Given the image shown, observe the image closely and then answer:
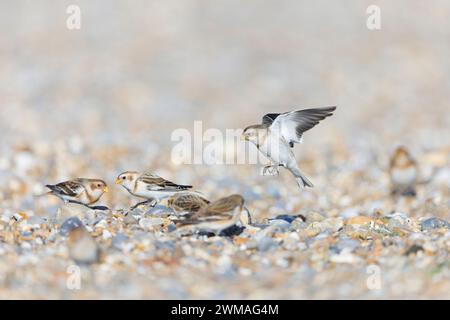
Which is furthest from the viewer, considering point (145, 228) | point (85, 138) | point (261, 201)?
point (85, 138)

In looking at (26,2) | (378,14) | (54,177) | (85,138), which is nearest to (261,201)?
(54,177)

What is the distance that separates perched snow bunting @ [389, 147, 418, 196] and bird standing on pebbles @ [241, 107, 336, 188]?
3.22m

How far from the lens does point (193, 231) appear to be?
6.65 meters

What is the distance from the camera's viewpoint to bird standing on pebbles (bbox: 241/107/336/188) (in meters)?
6.94

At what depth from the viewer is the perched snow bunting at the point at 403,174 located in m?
10.0

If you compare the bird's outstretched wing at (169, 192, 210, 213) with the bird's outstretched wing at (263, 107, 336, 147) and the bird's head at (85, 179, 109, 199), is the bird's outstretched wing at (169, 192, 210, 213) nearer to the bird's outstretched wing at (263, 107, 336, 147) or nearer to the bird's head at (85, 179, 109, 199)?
the bird's head at (85, 179, 109, 199)

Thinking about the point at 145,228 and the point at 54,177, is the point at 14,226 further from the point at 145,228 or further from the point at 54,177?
the point at 54,177

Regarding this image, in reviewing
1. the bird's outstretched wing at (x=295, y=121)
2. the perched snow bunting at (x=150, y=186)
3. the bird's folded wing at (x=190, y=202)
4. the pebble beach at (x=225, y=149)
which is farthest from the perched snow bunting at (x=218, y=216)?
the bird's outstretched wing at (x=295, y=121)

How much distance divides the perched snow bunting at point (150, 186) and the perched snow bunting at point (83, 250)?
4.05 ft

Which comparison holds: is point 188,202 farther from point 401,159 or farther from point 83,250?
point 401,159

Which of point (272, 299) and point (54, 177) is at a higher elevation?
point (54, 177)

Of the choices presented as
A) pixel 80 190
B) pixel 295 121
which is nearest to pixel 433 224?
pixel 295 121
